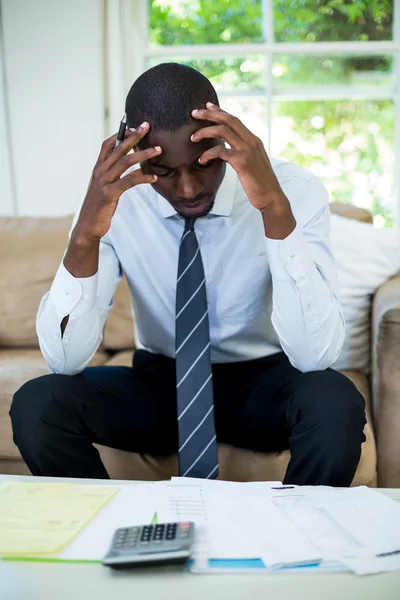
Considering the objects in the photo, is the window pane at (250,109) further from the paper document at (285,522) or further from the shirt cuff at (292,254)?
the paper document at (285,522)

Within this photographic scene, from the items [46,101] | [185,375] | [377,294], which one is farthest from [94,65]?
[185,375]

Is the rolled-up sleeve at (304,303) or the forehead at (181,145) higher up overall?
the forehead at (181,145)

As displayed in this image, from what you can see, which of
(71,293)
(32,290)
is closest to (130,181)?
(71,293)

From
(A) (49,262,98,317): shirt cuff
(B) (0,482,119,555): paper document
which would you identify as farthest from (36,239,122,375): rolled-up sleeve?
(B) (0,482,119,555): paper document

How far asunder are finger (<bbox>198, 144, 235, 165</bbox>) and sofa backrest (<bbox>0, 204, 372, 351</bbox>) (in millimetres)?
1032

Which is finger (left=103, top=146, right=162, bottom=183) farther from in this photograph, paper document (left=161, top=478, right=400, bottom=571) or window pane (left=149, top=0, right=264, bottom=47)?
window pane (left=149, top=0, right=264, bottom=47)

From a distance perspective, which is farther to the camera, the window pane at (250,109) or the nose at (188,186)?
the window pane at (250,109)

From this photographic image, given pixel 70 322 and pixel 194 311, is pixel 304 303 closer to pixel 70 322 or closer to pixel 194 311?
pixel 194 311

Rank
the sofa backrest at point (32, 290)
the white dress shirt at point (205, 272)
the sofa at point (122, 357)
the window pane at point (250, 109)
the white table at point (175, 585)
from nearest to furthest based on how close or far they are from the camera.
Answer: the white table at point (175, 585) → the white dress shirt at point (205, 272) → the sofa at point (122, 357) → the sofa backrest at point (32, 290) → the window pane at point (250, 109)

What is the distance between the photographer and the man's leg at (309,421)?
3.74ft

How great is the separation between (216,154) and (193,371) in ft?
1.39

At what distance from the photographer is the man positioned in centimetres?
124

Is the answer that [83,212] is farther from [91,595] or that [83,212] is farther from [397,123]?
[397,123]

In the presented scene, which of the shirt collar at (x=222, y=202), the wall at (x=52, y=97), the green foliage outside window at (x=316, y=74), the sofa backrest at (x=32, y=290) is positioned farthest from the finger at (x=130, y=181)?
the green foliage outside window at (x=316, y=74)
